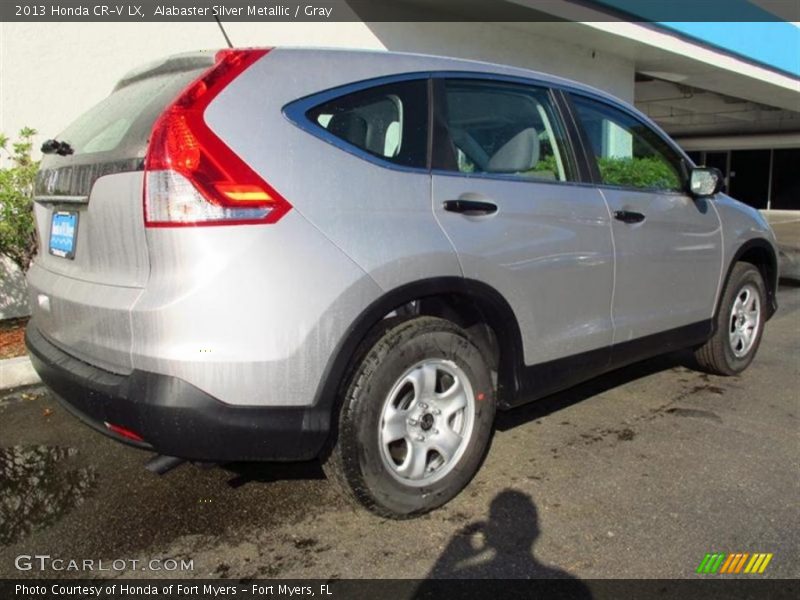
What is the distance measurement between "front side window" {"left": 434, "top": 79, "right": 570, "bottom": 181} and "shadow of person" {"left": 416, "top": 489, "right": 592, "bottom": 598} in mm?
1486

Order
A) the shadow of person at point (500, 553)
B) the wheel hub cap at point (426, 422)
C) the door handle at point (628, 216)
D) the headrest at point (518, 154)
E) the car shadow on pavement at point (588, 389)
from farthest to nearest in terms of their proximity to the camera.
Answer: the car shadow on pavement at point (588, 389), the door handle at point (628, 216), the headrest at point (518, 154), the wheel hub cap at point (426, 422), the shadow of person at point (500, 553)

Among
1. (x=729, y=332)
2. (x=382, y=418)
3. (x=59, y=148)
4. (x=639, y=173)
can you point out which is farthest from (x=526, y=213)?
(x=729, y=332)

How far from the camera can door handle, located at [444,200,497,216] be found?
2736 mm

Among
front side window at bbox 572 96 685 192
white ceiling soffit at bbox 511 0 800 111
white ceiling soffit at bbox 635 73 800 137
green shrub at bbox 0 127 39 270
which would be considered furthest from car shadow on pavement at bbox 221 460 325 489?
white ceiling soffit at bbox 635 73 800 137

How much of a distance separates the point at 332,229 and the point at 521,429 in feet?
6.41

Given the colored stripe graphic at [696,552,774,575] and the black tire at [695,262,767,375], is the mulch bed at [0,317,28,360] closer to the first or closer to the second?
the colored stripe graphic at [696,552,774,575]

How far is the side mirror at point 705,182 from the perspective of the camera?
3990 mm

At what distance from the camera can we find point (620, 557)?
2.56 m

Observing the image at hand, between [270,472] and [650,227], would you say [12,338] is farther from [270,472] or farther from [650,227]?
[650,227]

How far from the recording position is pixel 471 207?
280 cm

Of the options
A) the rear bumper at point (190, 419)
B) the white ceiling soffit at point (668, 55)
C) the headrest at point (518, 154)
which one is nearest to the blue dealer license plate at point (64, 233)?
the rear bumper at point (190, 419)

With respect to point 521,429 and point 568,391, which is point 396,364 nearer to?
point 521,429

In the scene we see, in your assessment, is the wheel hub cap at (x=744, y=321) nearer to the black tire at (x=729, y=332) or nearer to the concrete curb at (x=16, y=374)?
the black tire at (x=729, y=332)

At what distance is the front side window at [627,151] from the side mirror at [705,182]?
0.28 ft
